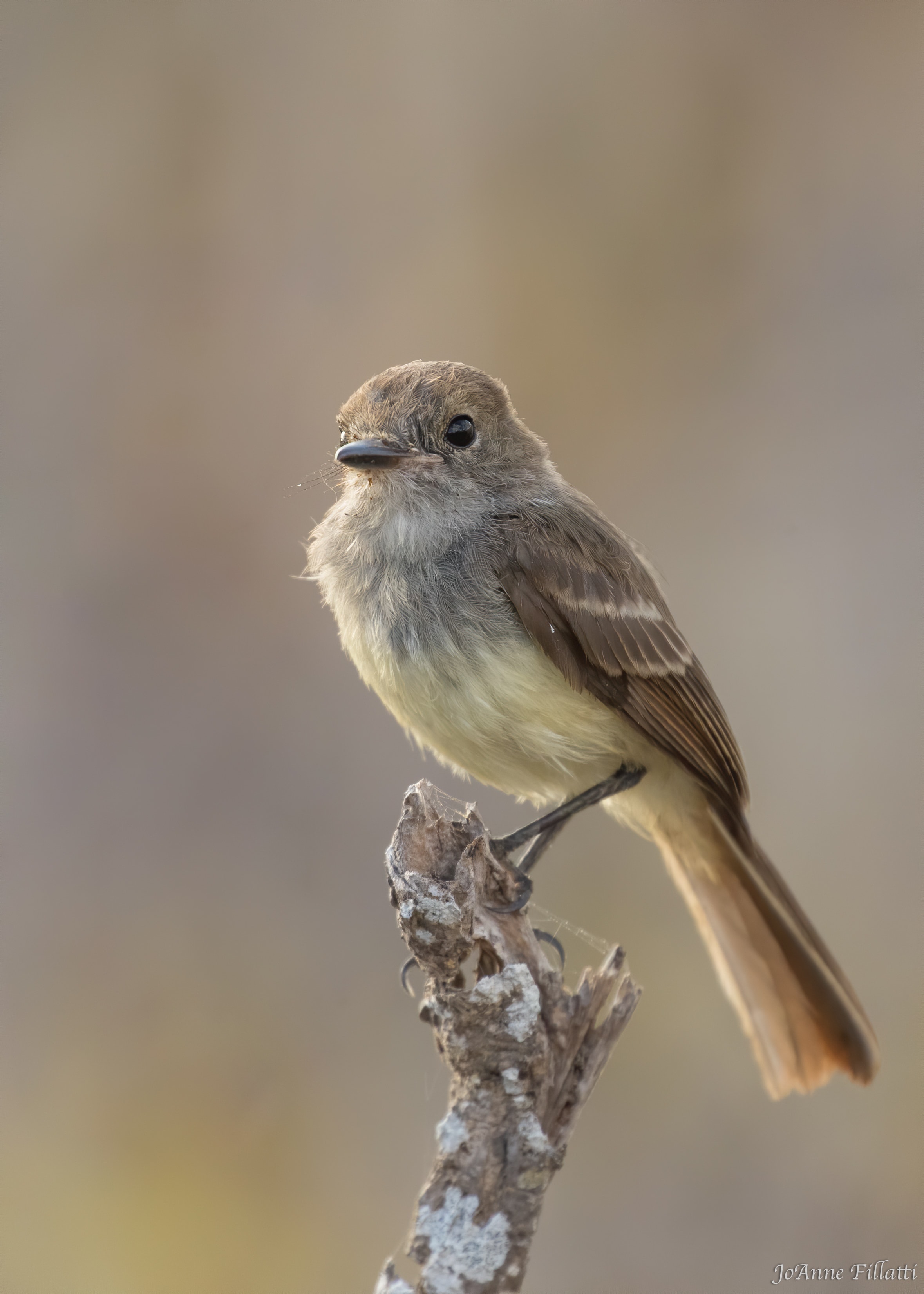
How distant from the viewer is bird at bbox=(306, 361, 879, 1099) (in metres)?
2.38

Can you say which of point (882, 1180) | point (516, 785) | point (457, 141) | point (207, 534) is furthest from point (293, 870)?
point (457, 141)

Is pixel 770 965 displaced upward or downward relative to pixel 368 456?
downward

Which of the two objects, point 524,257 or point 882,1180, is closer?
point 882,1180

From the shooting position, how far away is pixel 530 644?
2418 millimetres

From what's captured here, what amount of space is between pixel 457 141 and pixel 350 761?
257 cm

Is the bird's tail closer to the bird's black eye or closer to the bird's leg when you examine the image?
the bird's leg

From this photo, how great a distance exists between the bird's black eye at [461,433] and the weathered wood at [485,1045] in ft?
2.82

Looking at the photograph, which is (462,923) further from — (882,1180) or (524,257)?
(524,257)

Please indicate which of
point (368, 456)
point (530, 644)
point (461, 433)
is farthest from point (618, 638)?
point (368, 456)

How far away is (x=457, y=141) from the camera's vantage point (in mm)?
4496

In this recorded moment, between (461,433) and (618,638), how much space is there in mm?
609

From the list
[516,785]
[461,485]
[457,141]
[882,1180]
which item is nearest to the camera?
[461,485]
